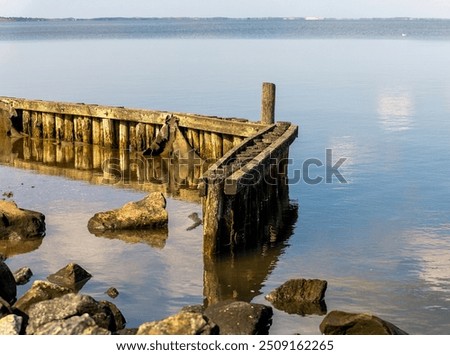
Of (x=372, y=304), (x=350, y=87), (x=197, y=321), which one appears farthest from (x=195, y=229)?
(x=350, y=87)

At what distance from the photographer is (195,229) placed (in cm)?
1598

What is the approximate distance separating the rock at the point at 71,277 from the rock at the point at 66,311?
7.83ft

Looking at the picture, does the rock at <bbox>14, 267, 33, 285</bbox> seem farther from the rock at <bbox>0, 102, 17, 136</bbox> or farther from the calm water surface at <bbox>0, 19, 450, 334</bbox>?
the rock at <bbox>0, 102, 17, 136</bbox>

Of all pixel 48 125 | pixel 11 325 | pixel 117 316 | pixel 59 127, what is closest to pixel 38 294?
pixel 117 316

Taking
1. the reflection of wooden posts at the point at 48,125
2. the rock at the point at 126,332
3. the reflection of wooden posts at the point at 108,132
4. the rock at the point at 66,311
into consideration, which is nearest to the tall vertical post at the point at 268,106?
the reflection of wooden posts at the point at 108,132

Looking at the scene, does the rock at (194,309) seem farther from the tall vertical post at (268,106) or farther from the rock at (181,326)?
the tall vertical post at (268,106)

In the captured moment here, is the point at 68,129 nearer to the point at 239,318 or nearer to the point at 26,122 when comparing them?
the point at 26,122

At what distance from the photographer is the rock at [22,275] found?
515 inches

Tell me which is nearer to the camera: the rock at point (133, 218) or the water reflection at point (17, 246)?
the water reflection at point (17, 246)

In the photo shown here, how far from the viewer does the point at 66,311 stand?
10234mm

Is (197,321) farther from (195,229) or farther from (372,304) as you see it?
(195,229)

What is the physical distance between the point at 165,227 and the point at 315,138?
40.5 feet

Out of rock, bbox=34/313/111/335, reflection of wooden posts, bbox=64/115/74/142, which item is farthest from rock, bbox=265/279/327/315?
reflection of wooden posts, bbox=64/115/74/142

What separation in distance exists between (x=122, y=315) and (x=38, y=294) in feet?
3.89
